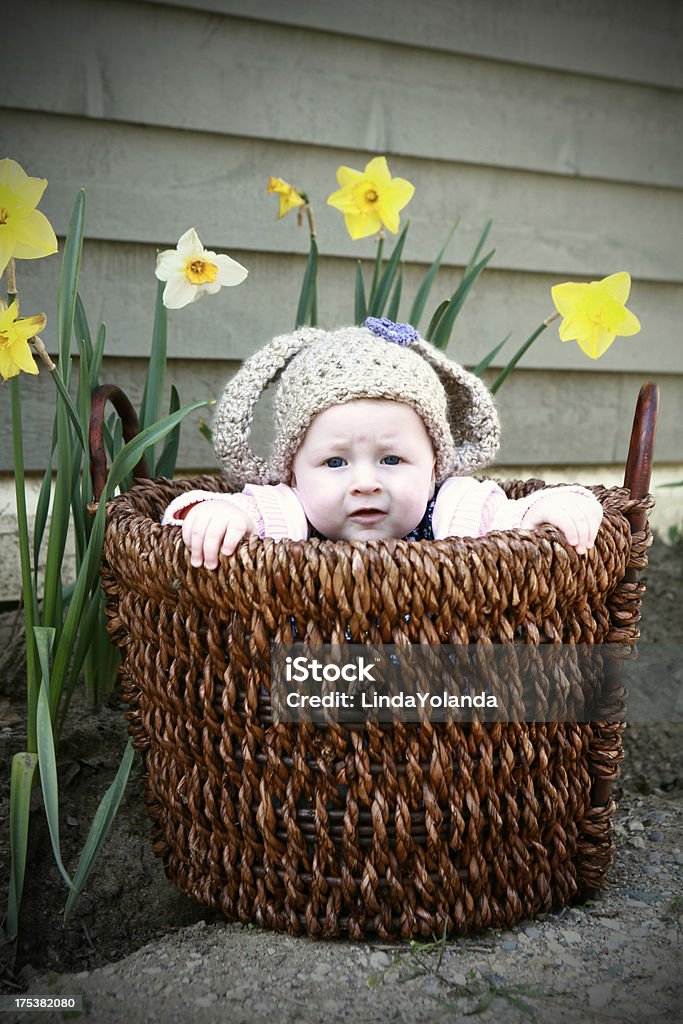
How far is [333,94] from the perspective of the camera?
6.95ft

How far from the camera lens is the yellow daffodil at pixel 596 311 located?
1.42m

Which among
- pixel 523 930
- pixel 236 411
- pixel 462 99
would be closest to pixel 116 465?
pixel 236 411

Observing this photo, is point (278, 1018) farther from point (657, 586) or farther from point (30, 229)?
point (657, 586)

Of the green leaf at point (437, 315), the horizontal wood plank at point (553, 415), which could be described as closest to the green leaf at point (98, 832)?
the green leaf at point (437, 315)

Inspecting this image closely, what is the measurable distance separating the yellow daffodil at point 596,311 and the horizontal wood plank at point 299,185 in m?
0.90

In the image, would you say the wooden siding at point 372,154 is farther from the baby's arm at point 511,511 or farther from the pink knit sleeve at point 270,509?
the baby's arm at point 511,511

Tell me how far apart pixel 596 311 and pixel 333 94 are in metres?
1.07

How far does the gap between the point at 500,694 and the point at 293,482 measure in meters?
0.55

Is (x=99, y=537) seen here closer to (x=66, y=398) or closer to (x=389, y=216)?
(x=66, y=398)

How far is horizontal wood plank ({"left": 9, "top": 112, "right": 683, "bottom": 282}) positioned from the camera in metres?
1.93

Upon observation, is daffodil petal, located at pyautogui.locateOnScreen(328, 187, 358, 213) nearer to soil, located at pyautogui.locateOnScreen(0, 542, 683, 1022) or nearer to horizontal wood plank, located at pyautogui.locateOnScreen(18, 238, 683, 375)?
horizontal wood plank, located at pyautogui.locateOnScreen(18, 238, 683, 375)

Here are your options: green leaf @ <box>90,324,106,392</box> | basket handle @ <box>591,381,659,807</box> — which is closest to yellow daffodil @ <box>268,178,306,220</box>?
green leaf @ <box>90,324,106,392</box>

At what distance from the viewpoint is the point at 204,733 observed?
3.58 feet

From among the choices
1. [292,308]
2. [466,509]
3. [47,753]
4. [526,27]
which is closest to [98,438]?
[47,753]
